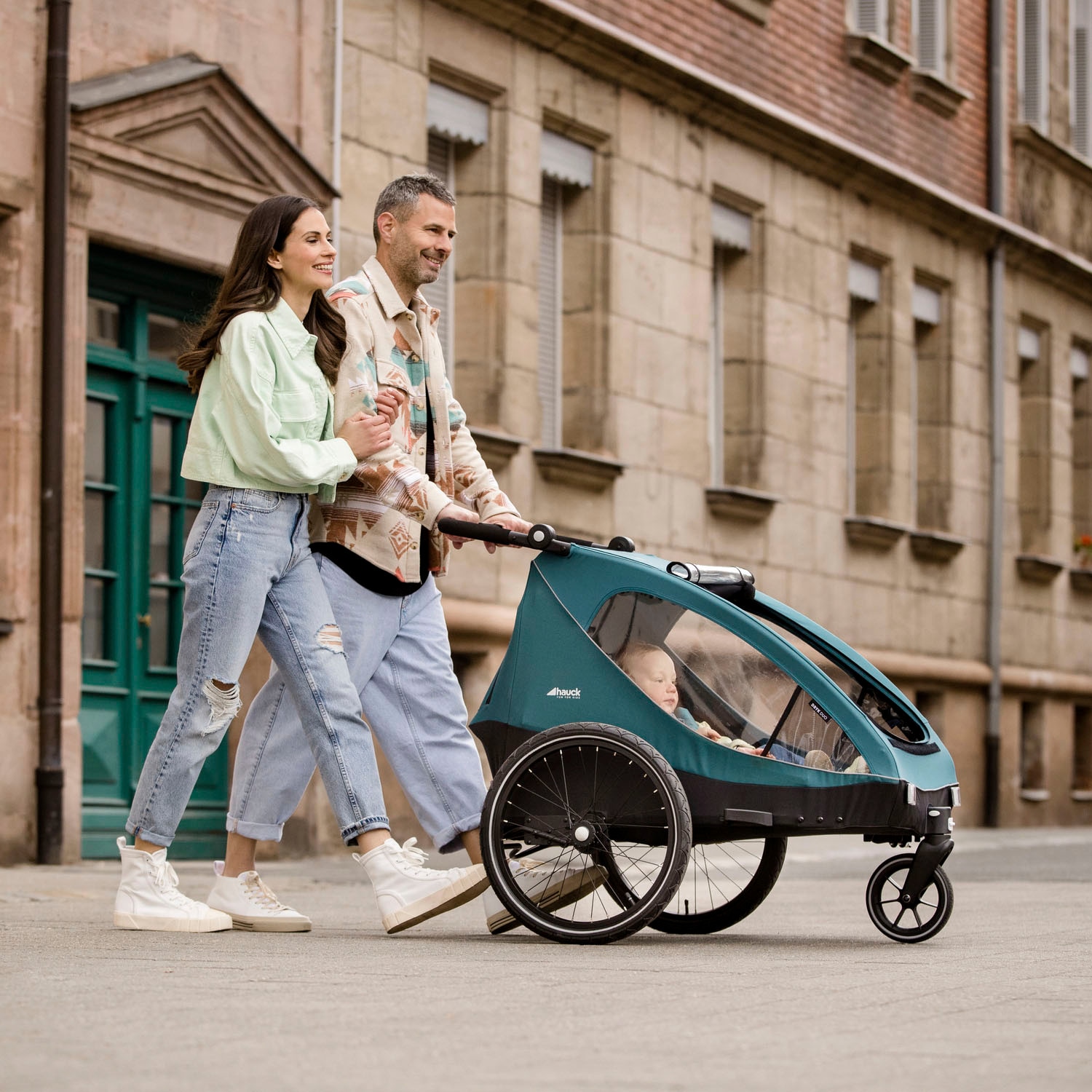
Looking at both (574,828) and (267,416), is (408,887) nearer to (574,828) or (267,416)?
(574,828)

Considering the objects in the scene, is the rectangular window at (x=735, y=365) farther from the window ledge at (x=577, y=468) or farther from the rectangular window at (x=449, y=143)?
the rectangular window at (x=449, y=143)

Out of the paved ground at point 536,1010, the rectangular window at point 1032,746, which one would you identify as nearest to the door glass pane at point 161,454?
the paved ground at point 536,1010

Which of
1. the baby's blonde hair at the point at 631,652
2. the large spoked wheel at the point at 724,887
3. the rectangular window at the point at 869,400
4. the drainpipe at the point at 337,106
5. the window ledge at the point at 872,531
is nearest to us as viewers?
the baby's blonde hair at the point at 631,652

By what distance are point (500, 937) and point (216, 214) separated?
21.5 ft

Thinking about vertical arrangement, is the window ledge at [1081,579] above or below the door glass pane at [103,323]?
below

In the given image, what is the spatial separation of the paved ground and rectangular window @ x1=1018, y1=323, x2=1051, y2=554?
15.9m

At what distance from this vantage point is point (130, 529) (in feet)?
39.9

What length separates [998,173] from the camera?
22.2m

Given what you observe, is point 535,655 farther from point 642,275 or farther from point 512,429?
point 642,275

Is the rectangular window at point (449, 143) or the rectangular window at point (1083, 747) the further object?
the rectangular window at point (1083, 747)

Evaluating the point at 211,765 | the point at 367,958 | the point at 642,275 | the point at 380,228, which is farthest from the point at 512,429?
the point at 367,958

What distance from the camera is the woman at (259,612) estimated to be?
6719 mm

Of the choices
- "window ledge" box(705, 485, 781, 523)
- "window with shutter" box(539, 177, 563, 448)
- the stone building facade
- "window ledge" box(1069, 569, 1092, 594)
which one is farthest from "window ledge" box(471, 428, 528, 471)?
"window ledge" box(1069, 569, 1092, 594)

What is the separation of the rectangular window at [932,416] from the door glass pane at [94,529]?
10535 millimetres
